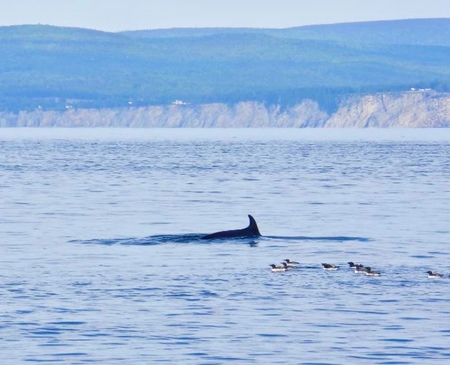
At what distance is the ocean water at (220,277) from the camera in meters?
24.6

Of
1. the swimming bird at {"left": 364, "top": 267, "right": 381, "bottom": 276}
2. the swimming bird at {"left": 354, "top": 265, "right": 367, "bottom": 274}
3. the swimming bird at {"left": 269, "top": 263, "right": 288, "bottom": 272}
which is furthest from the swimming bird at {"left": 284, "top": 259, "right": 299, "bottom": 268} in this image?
the swimming bird at {"left": 364, "top": 267, "right": 381, "bottom": 276}

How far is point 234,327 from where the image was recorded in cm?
2611

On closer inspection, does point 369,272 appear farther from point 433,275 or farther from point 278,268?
point 278,268

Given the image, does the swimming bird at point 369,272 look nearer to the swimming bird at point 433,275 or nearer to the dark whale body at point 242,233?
the swimming bird at point 433,275

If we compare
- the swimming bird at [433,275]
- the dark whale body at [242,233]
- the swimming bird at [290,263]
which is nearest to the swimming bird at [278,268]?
the swimming bird at [290,263]

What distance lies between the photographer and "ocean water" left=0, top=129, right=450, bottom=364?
2461cm

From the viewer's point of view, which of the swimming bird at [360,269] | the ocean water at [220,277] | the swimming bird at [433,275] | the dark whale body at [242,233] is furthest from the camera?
the dark whale body at [242,233]

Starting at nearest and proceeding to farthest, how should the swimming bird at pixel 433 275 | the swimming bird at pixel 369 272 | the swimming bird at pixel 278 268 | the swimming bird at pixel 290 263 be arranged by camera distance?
the swimming bird at pixel 433 275 < the swimming bird at pixel 369 272 < the swimming bird at pixel 278 268 < the swimming bird at pixel 290 263

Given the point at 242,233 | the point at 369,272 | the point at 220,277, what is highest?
the point at 369,272

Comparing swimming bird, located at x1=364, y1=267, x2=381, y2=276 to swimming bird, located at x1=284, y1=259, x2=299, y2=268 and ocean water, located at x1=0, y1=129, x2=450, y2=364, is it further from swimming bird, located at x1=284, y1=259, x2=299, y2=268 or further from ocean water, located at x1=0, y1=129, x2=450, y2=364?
swimming bird, located at x1=284, y1=259, x2=299, y2=268

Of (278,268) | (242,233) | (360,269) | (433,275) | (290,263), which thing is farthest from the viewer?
(242,233)

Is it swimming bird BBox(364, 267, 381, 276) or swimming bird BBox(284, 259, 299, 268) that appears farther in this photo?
swimming bird BBox(284, 259, 299, 268)

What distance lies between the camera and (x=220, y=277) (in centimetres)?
3206

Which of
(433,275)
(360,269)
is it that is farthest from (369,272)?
(433,275)
